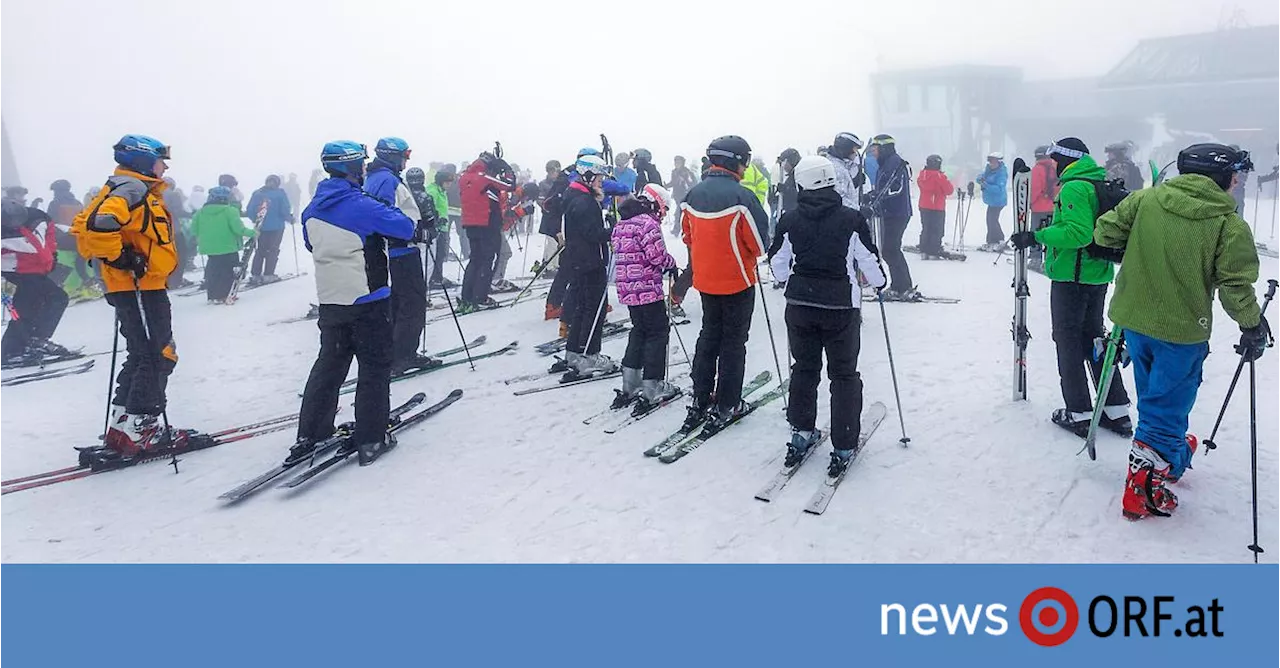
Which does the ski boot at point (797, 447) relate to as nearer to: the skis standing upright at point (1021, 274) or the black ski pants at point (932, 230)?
the skis standing upright at point (1021, 274)

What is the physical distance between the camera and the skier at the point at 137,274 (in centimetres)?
473

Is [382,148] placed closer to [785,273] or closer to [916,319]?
[785,273]

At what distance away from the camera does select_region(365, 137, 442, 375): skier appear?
6043mm

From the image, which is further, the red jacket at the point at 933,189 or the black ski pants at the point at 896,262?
the red jacket at the point at 933,189

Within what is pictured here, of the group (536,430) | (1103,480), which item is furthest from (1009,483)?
(536,430)

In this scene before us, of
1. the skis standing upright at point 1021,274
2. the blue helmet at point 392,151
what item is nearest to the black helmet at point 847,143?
the skis standing upright at point 1021,274

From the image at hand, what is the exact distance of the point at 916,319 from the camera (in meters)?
8.19

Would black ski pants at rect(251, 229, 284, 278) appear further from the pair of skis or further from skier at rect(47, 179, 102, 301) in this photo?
the pair of skis

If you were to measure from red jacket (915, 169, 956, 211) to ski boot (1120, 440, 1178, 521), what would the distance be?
976 centimetres

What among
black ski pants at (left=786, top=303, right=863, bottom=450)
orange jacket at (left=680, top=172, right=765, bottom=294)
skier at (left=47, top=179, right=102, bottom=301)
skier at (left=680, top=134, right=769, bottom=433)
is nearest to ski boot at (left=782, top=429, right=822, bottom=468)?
black ski pants at (left=786, top=303, right=863, bottom=450)

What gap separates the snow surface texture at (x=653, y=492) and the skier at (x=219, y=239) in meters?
5.80

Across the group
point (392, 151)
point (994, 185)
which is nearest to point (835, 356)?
point (392, 151)

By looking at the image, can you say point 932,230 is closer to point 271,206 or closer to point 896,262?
point 896,262

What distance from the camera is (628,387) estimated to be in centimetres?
584
